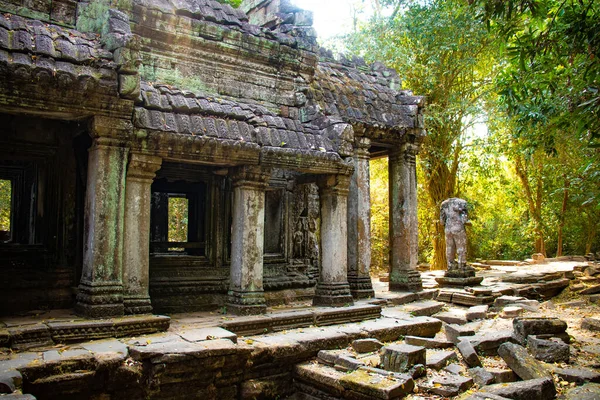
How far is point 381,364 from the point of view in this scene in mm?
5809

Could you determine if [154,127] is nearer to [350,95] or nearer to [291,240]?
[291,240]

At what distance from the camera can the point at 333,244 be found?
819 centimetres

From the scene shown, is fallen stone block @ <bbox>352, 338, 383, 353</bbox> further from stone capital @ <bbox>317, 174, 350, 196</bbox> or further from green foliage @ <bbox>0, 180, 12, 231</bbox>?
green foliage @ <bbox>0, 180, 12, 231</bbox>

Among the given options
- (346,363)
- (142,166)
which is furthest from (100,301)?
(346,363)

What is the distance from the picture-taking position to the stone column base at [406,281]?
10164mm

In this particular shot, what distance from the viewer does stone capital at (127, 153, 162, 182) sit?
631 cm

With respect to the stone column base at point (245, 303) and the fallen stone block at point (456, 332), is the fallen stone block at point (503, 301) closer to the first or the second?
the fallen stone block at point (456, 332)

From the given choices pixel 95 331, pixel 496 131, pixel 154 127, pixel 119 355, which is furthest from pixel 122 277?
pixel 496 131

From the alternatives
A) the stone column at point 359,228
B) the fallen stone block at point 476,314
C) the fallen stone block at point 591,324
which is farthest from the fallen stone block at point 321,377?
the fallen stone block at point 591,324

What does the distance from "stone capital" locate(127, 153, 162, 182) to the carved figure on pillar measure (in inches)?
310

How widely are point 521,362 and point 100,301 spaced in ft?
16.4

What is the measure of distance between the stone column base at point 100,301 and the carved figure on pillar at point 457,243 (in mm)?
8118

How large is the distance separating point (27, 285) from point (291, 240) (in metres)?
4.50

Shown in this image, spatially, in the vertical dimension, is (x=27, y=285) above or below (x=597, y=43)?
below
